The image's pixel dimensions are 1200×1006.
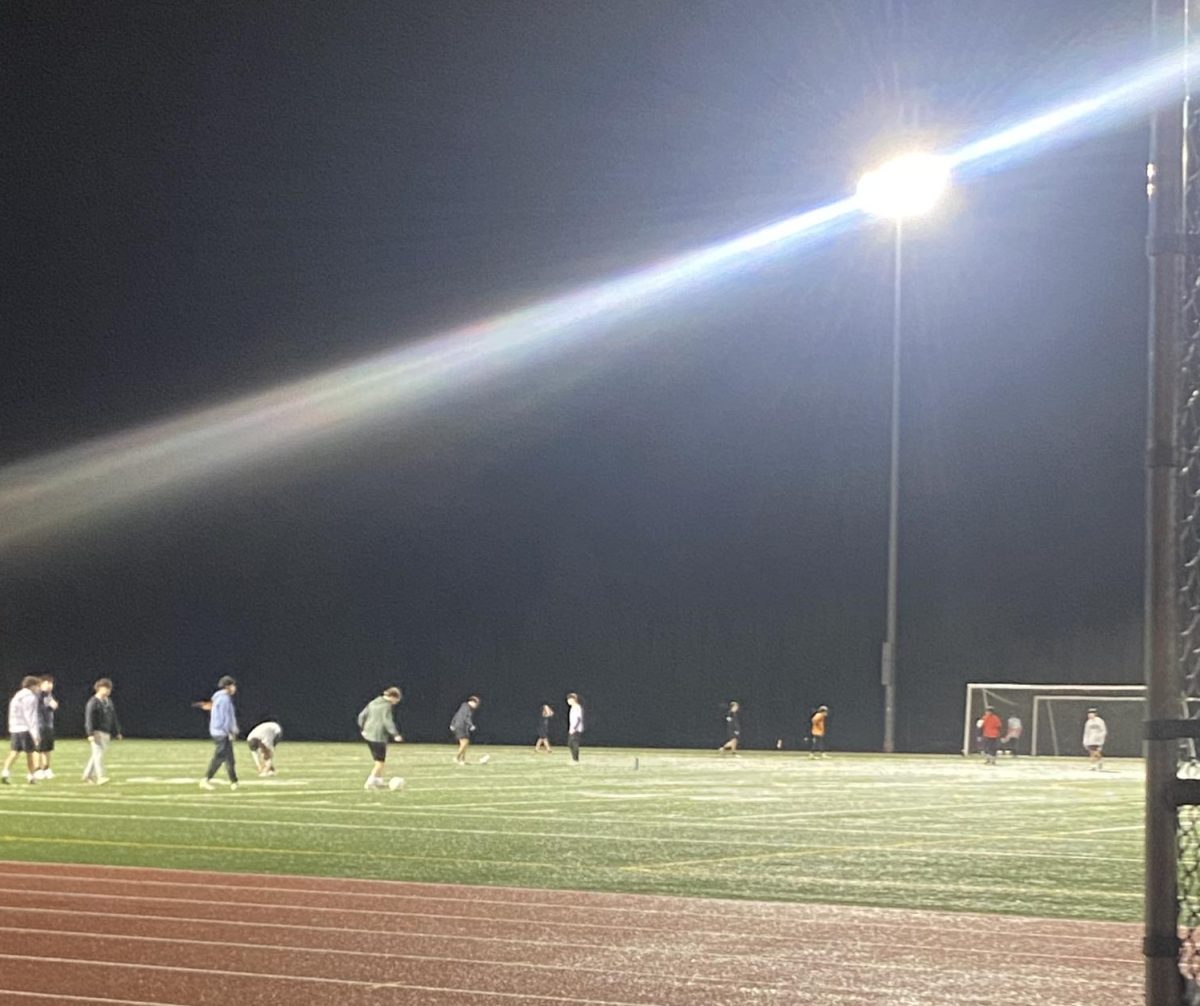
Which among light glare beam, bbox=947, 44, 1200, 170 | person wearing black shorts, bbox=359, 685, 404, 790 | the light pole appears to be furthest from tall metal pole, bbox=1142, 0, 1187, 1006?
light glare beam, bbox=947, 44, 1200, 170

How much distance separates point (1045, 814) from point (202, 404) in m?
33.8

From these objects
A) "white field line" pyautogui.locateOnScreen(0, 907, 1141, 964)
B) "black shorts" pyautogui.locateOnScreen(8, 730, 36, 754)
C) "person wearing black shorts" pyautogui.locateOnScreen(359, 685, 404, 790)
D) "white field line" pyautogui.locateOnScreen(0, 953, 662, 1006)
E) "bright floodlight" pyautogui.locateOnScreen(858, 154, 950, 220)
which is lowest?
"white field line" pyautogui.locateOnScreen(0, 953, 662, 1006)

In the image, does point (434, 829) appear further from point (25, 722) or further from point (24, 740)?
point (25, 722)

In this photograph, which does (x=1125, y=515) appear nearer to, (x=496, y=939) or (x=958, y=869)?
(x=958, y=869)

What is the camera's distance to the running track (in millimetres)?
7898

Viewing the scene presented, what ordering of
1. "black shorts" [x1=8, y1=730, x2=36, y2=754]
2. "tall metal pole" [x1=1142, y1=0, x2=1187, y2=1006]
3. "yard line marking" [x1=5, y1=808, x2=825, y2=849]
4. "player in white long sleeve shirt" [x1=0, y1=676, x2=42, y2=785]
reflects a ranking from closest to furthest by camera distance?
"tall metal pole" [x1=1142, y1=0, x2=1187, y2=1006] < "yard line marking" [x1=5, y1=808, x2=825, y2=849] < "black shorts" [x1=8, y1=730, x2=36, y2=754] < "player in white long sleeve shirt" [x1=0, y1=676, x2=42, y2=785]

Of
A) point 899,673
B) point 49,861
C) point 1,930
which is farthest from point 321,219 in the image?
point 1,930

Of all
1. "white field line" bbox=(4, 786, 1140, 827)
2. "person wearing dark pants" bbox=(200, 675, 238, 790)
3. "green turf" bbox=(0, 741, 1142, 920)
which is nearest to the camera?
"green turf" bbox=(0, 741, 1142, 920)

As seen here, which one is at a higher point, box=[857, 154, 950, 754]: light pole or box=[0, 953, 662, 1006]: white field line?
box=[857, 154, 950, 754]: light pole

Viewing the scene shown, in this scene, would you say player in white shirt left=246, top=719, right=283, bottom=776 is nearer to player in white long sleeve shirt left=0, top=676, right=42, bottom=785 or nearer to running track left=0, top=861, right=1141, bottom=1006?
player in white long sleeve shirt left=0, top=676, right=42, bottom=785

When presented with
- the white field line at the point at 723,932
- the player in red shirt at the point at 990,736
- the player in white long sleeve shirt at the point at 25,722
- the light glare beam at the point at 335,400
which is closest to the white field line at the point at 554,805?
the player in white long sleeve shirt at the point at 25,722

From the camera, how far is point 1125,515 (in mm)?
45375

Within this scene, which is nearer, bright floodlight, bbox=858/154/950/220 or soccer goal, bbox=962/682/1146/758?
bright floodlight, bbox=858/154/950/220

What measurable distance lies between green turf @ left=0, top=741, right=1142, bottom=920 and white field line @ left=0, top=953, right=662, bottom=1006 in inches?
163
